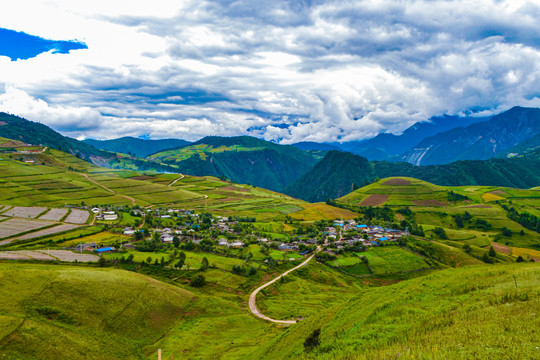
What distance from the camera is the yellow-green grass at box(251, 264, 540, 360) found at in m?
18.7

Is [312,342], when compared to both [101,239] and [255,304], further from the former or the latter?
[101,239]

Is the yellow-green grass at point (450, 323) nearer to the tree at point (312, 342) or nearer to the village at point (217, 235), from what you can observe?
the tree at point (312, 342)

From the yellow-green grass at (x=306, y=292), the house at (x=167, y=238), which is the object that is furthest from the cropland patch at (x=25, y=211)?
the yellow-green grass at (x=306, y=292)

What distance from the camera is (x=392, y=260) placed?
474ft

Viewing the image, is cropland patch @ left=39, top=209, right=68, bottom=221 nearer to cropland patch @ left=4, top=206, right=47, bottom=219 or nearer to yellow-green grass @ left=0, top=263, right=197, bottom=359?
cropland patch @ left=4, top=206, right=47, bottom=219

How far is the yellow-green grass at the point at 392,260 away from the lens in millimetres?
136625

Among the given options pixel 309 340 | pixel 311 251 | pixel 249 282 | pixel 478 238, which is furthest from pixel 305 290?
pixel 478 238

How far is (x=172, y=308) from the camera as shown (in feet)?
266

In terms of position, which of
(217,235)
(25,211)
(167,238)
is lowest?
(217,235)

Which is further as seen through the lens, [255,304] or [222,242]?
[222,242]

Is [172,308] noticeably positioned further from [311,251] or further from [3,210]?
[3,210]

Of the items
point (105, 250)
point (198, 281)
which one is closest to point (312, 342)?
point (198, 281)

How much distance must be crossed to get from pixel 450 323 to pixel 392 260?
130m

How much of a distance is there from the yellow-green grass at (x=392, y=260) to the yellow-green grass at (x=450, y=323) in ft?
334
